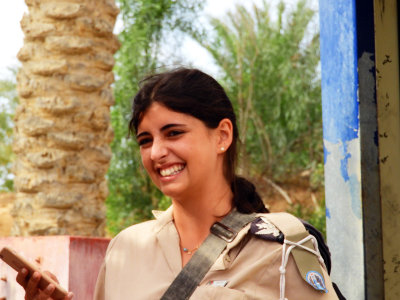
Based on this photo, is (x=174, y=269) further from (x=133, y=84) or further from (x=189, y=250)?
(x=133, y=84)

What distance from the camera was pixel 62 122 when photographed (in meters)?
6.19

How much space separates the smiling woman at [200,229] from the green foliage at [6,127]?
39.4 ft

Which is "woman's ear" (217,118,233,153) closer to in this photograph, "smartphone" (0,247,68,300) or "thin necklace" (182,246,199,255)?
"thin necklace" (182,246,199,255)

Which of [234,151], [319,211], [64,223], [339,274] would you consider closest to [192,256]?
[234,151]

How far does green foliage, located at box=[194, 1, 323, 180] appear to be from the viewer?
51.0ft

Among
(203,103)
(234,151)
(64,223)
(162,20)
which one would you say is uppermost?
(162,20)

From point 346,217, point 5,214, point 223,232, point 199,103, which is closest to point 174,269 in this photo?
point 223,232

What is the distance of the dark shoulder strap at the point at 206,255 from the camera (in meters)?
2.36

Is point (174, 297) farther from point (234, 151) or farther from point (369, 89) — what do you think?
point (369, 89)

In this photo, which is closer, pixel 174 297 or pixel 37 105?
pixel 174 297

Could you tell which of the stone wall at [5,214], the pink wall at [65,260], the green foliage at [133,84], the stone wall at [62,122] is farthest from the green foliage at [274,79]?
the pink wall at [65,260]

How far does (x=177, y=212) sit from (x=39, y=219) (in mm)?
3756

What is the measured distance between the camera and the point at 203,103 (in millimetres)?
2596

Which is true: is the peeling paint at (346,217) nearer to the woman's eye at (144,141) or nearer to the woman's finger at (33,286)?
the woman's eye at (144,141)
